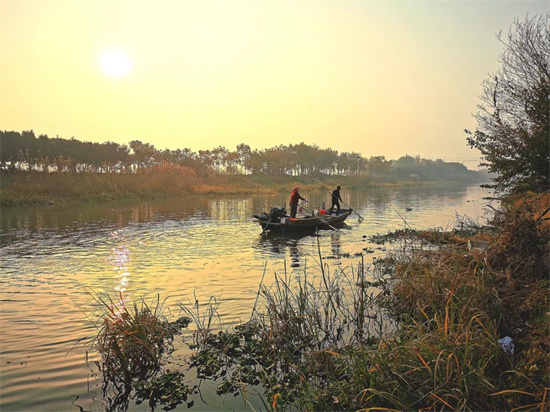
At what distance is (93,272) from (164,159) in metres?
84.4

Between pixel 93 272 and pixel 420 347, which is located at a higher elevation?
pixel 420 347

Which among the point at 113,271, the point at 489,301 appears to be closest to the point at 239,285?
the point at 113,271

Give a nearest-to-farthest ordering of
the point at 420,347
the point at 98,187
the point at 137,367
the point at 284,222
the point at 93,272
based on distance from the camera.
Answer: the point at 420,347 < the point at 137,367 < the point at 93,272 < the point at 284,222 < the point at 98,187

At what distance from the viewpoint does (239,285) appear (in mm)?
11406

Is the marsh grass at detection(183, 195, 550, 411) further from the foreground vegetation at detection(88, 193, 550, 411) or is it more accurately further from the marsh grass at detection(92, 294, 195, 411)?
the marsh grass at detection(92, 294, 195, 411)

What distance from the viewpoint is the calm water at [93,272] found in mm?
6141

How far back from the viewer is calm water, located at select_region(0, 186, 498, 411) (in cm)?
614

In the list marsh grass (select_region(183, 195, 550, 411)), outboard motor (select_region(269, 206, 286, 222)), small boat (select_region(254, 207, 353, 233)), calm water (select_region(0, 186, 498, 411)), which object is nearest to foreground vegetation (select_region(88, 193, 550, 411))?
marsh grass (select_region(183, 195, 550, 411))

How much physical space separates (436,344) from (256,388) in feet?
8.79

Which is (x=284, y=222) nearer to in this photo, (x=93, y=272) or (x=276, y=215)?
(x=276, y=215)

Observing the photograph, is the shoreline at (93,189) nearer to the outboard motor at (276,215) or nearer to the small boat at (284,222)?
the small boat at (284,222)

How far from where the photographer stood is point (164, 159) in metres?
93.8

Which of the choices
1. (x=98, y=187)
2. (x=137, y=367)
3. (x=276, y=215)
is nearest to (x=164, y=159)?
(x=98, y=187)

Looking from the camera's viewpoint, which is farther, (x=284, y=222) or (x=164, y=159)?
(x=164, y=159)
